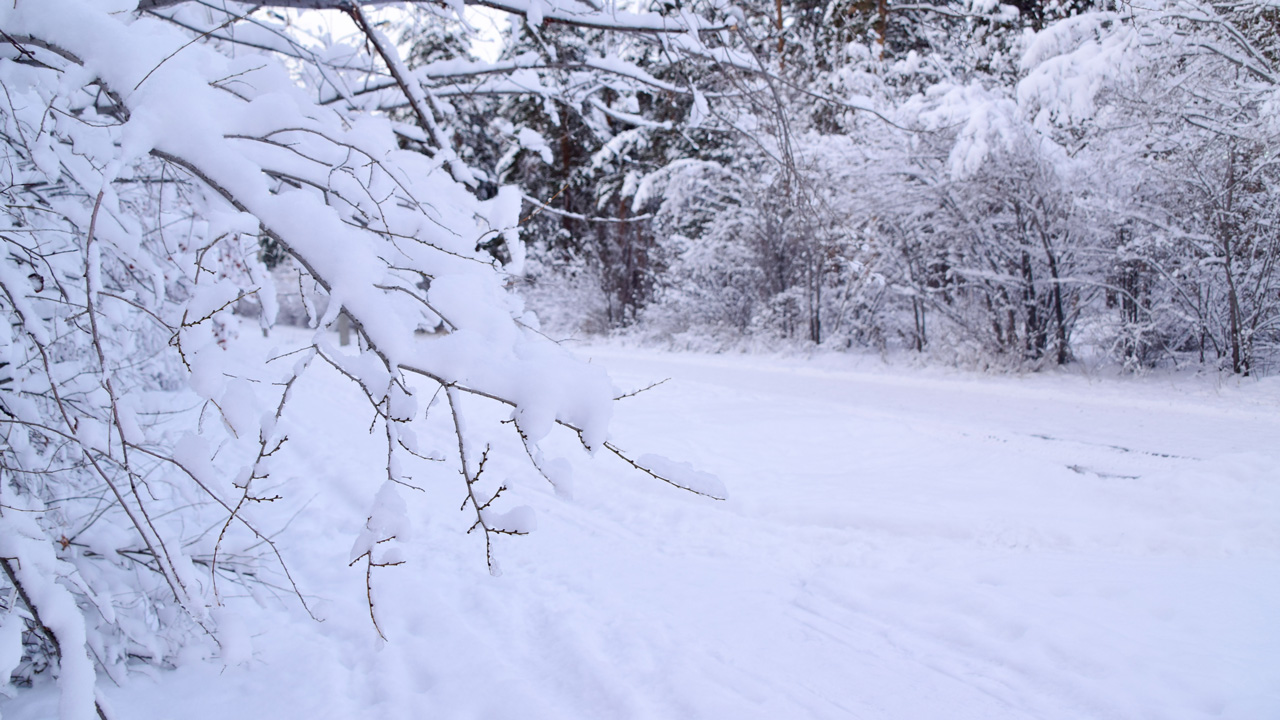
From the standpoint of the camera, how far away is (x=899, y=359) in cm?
1094

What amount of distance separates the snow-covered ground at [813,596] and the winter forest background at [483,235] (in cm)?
25

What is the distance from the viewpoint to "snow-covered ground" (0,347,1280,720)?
2.32m

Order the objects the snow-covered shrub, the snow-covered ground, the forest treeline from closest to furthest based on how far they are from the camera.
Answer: the snow-covered shrub
the snow-covered ground
the forest treeline

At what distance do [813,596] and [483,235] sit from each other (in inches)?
83.5

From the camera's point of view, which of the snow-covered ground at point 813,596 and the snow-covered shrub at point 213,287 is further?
the snow-covered ground at point 813,596

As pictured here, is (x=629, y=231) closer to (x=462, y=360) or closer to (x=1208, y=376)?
(x=1208, y=376)

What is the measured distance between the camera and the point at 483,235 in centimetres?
198

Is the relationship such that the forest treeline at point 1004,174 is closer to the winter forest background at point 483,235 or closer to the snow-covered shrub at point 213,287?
the winter forest background at point 483,235

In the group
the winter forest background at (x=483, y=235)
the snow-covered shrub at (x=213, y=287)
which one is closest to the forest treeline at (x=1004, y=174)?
the winter forest background at (x=483, y=235)

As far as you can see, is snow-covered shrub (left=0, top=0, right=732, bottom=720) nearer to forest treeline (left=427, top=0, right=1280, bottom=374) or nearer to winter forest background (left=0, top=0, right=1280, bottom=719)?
winter forest background (left=0, top=0, right=1280, bottom=719)

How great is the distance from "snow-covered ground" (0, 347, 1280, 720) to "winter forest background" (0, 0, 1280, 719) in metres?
0.25

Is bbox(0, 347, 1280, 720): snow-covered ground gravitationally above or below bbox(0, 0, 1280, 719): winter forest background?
below

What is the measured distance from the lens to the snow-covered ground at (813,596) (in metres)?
2.32

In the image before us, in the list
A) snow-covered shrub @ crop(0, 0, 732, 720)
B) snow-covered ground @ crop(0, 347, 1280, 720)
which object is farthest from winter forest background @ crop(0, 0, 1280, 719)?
snow-covered ground @ crop(0, 347, 1280, 720)
